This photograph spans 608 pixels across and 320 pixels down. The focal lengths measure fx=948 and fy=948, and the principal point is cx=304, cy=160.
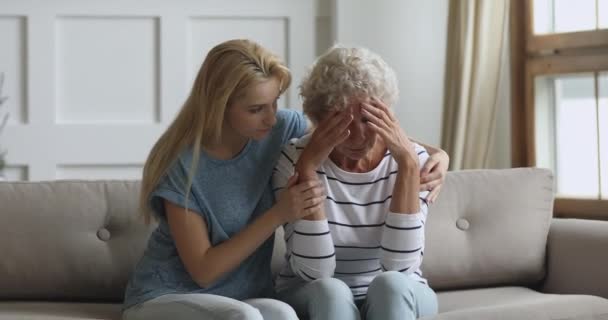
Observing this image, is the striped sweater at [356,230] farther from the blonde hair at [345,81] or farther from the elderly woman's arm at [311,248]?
the blonde hair at [345,81]

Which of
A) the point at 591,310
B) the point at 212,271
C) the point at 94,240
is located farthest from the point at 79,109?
the point at 591,310

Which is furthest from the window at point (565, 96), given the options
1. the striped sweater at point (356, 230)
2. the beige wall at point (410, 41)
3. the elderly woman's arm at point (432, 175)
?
the striped sweater at point (356, 230)

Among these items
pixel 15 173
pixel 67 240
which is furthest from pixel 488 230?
pixel 15 173

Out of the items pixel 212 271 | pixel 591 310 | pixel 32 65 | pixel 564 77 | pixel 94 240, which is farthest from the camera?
pixel 32 65

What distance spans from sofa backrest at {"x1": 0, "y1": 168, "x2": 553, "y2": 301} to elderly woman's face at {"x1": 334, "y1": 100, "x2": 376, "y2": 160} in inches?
15.0

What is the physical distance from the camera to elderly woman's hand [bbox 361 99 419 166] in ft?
6.03

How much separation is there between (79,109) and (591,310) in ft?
7.62

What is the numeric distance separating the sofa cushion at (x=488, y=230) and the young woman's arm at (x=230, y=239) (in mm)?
530

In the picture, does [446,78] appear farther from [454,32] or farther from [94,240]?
[94,240]

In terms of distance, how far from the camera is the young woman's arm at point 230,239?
1.81 m

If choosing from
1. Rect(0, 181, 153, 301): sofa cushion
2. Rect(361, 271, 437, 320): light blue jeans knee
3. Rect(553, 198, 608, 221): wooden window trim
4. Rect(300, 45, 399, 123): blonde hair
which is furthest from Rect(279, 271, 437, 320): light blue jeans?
Rect(553, 198, 608, 221): wooden window trim

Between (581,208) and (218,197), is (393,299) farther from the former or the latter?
(581,208)

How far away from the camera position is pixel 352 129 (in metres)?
1.86

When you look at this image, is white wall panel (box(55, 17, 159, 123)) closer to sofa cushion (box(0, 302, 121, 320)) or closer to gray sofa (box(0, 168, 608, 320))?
gray sofa (box(0, 168, 608, 320))
